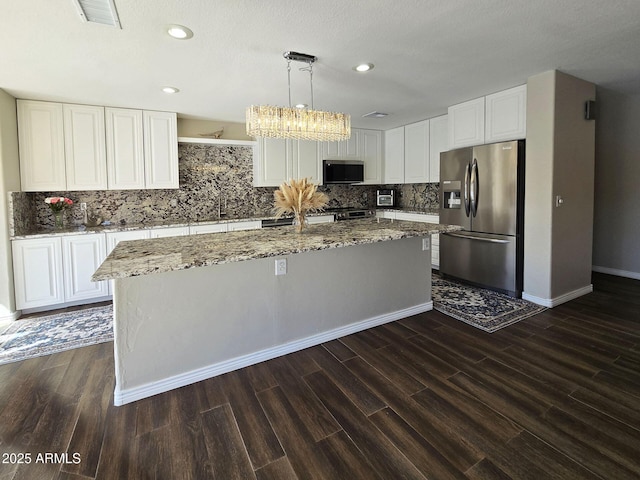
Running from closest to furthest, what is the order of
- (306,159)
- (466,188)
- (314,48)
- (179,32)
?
1. (179,32)
2. (314,48)
3. (466,188)
4. (306,159)

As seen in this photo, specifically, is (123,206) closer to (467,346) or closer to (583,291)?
(467,346)

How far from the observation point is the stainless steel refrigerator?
374cm

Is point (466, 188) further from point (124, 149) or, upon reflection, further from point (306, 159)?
point (124, 149)

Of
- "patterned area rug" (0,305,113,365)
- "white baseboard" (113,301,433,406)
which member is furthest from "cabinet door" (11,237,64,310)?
"white baseboard" (113,301,433,406)

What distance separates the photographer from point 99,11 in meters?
2.04

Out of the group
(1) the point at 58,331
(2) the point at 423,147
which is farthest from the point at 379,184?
(1) the point at 58,331

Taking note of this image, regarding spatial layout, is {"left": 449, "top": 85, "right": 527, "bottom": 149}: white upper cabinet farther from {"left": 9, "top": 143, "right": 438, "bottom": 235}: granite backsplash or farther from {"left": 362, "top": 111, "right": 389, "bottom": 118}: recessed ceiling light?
{"left": 9, "top": 143, "right": 438, "bottom": 235}: granite backsplash

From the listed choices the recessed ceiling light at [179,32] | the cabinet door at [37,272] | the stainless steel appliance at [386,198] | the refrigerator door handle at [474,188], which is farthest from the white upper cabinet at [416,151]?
the cabinet door at [37,272]

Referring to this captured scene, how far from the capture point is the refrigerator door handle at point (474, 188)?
407cm

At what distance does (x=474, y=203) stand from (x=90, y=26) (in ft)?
13.3

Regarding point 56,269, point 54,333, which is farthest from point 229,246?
point 56,269

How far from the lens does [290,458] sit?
1671 millimetres

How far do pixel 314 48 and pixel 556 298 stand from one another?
11.6ft

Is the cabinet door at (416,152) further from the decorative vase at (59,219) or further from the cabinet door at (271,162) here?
the decorative vase at (59,219)
